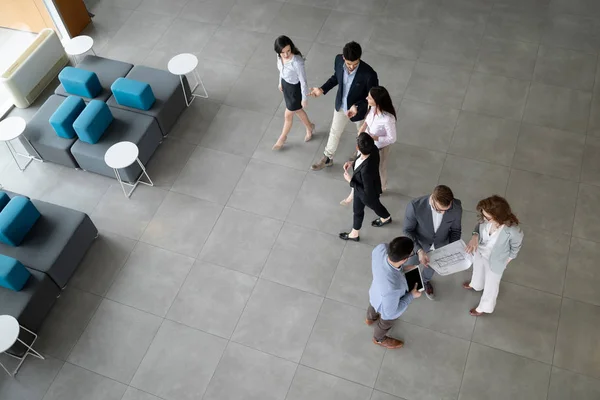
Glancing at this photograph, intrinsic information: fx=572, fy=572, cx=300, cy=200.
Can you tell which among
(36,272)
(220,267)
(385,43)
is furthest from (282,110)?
(36,272)

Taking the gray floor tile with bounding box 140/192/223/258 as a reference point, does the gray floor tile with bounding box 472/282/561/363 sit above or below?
below

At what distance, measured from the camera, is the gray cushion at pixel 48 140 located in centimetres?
682

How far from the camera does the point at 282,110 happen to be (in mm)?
7445

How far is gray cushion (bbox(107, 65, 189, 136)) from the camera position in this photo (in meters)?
7.08

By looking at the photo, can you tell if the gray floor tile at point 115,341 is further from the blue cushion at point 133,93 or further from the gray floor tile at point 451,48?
the gray floor tile at point 451,48

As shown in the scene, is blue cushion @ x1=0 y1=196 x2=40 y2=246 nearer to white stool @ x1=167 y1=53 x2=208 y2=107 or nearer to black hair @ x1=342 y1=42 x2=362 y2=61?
white stool @ x1=167 y1=53 x2=208 y2=107

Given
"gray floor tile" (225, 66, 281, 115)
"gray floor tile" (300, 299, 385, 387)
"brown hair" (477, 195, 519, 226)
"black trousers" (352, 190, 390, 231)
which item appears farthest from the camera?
"gray floor tile" (225, 66, 281, 115)

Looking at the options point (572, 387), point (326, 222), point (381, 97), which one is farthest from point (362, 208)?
point (572, 387)

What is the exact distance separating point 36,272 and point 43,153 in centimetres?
188

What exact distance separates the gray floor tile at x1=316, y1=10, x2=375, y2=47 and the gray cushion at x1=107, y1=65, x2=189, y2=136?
7.29 feet

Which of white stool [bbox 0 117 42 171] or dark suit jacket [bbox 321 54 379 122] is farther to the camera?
white stool [bbox 0 117 42 171]

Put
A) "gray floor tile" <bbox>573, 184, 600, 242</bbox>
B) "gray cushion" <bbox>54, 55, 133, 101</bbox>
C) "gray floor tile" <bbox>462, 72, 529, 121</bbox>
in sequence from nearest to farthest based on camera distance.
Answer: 1. "gray floor tile" <bbox>573, 184, 600, 242</bbox>
2. "gray floor tile" <bbox>462, 72, 529, 121</bbox>
3. "gray cushion" <bbox>54, 55, 133, 101</bbox>

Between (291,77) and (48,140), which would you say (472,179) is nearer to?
(291,77)

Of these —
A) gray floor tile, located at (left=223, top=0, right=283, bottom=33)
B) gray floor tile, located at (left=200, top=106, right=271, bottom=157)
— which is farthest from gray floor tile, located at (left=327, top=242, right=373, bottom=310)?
gray floor tile, located at (left=223, top=0, right=283, bottom=33)
